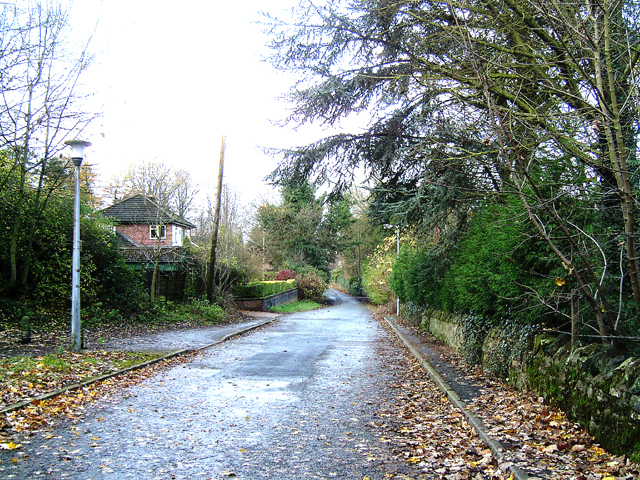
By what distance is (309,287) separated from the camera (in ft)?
159

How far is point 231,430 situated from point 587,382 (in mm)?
4101

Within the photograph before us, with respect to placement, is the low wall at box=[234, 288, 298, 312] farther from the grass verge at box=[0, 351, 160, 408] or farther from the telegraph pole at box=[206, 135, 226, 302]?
the grass verge at box=[0, 351, 160, 408]

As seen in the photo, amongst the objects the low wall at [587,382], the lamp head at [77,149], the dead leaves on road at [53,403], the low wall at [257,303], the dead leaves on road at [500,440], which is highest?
the lamp head at [77,149]

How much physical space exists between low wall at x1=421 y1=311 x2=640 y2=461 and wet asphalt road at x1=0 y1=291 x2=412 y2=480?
2.08 meters

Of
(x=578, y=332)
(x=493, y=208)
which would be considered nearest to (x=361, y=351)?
(x=493, y=208)

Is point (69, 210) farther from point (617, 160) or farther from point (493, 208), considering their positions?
point (617, 160)

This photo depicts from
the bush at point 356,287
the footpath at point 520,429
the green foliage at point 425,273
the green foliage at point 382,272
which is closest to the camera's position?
the footpath at point 520,429

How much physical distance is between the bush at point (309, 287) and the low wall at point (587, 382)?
1541 inches

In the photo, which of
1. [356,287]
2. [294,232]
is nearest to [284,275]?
[294,232]

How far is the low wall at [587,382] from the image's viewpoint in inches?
193

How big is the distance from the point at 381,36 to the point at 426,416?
8.90 m

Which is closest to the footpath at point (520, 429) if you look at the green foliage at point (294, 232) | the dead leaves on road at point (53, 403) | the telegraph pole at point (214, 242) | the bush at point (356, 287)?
the dead leaves on road at point (53, 403)

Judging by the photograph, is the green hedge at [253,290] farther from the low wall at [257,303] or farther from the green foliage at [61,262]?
the green foliage at [61,262]

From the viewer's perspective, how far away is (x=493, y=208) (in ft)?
32.3
